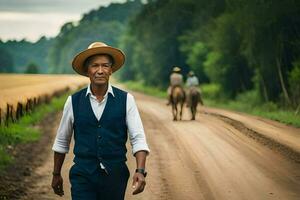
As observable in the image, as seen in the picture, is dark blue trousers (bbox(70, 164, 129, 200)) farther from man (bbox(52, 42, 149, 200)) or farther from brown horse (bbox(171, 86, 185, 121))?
brown horse (bbox(171, 86, 185, 121))

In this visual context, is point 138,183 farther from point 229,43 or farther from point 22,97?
point 229,43

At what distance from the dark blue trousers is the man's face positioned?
2.24ft

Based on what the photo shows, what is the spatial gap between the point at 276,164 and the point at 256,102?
20.7 metres

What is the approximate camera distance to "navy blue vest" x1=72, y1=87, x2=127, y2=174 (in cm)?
460

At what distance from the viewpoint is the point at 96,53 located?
4.80 meters

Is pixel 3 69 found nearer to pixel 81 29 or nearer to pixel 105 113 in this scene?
pixel 81 29

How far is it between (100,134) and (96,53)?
0.67 metres

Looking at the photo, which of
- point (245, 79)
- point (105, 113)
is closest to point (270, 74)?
point (245, 79)

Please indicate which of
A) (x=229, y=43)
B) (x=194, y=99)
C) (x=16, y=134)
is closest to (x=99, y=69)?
(x=16, y=134)

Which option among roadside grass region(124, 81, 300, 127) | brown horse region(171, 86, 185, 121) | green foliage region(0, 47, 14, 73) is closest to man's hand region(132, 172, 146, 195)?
roadside grass region(124, 81, 300, 127)

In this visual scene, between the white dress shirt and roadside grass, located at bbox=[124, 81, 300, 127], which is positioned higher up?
the white dress shirt

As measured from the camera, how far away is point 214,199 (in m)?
9.51

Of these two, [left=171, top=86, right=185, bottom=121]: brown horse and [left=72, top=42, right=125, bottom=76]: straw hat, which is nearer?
[left=72, top=42, right=125, bottom=76]: straw hat

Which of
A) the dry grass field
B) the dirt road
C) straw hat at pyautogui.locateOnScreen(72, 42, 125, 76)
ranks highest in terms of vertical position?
straw hat at pyautogui.locateOnScreen(72, 42, 125, 76)
